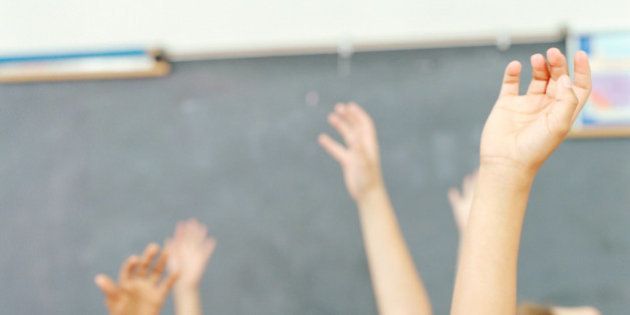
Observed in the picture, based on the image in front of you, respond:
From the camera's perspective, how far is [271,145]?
1.76m

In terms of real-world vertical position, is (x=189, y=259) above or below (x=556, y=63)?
above

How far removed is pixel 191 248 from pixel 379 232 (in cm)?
73

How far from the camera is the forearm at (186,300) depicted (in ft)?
5.41

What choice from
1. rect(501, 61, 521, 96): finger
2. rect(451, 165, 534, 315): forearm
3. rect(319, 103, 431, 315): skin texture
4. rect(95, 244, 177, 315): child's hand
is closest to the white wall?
rect(319, 103, 431, 315): skin texture

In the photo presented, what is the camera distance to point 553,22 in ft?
5.54

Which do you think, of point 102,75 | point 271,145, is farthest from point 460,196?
point 102,75

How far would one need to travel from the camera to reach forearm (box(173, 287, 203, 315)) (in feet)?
5.41

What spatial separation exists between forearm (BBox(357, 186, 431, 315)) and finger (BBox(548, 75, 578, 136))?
2.02 ft

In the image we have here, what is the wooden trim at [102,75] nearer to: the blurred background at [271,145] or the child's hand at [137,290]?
the blurred background at [271,145]

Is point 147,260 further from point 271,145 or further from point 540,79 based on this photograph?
point 540,79

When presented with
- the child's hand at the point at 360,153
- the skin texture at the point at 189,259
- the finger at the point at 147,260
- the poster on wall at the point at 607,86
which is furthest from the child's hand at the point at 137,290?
the poster on wall at the point at 607,86

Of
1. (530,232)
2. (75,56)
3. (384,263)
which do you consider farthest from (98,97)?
(530,232)

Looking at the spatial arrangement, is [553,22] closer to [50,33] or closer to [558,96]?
[558,96]

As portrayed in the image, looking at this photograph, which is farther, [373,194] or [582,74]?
[373,194]
